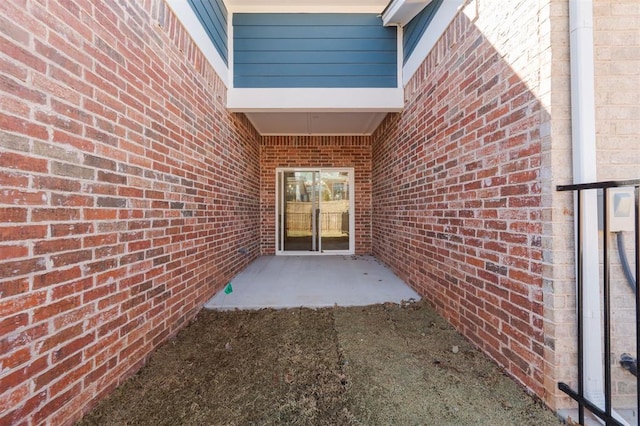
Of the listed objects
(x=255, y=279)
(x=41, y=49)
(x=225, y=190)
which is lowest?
(x=255, y=279)

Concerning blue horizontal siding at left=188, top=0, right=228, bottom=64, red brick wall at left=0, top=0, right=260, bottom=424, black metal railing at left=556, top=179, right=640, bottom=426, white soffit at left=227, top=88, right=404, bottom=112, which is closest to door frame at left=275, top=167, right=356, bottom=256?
white soffit at left=227, top=88, right=404, bottom=112

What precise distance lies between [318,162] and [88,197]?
485 centimetres

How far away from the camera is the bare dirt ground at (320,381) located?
1362 millimetres

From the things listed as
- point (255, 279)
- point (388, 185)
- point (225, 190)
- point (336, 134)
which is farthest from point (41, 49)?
point (336, 134)

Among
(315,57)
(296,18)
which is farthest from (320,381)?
(296,18)

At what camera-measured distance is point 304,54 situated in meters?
3.69

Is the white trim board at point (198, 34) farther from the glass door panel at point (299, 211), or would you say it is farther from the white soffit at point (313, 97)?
the glass door panel at point (299, 211)

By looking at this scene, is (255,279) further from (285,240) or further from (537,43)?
(537,43)

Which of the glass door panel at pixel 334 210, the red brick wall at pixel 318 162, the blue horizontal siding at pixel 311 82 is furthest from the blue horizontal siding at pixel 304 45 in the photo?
the glass door panel at pixel 334 210

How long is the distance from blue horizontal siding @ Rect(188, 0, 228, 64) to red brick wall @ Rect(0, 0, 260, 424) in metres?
0.53

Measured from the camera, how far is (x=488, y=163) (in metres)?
1.88

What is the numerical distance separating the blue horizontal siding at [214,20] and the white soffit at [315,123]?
119 cm

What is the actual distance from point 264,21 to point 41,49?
3.25 meters

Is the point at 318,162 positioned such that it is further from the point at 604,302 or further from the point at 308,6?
the point at 604,302
